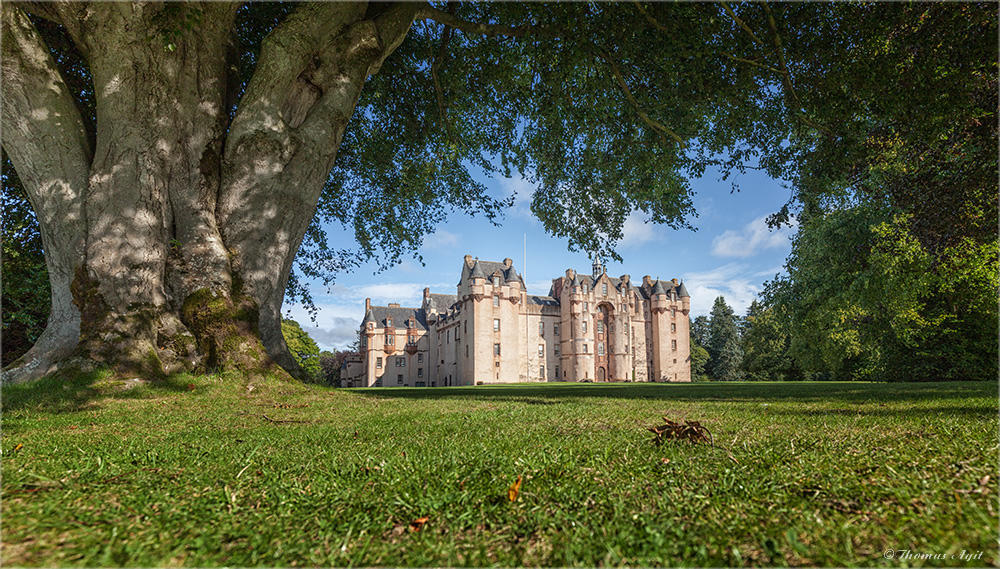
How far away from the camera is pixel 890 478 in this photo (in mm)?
2195

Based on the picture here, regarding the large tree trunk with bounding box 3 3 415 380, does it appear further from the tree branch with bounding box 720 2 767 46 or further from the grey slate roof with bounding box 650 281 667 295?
the grey slate roof with bounding box 650 281 667 295

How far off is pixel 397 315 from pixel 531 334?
76.8ft

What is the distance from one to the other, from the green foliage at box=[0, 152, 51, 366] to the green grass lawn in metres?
12.0

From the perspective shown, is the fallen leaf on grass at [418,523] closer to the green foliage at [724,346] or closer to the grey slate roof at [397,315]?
the grey slate roof at [397,315]

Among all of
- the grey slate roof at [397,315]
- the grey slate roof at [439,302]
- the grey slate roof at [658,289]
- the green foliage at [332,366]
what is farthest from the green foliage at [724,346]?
the green foliage at [332,366]

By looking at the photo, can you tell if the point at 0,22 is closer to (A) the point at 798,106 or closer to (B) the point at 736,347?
(A) the point at 798,106

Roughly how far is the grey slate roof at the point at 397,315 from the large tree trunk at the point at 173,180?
62807mm

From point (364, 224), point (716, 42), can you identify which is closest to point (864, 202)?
point (716, 42)

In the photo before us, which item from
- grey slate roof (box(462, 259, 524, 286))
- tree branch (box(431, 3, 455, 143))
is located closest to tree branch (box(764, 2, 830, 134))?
tree branch (box(431, 3, 455, 143))

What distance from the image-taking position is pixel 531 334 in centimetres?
6247

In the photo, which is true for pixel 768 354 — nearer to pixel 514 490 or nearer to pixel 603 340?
pixel 603 340

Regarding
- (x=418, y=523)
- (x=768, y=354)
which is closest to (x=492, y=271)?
(x=768, y=354)

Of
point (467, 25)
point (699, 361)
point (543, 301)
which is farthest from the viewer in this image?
point (699, 361)

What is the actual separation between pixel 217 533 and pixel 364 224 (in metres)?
16.6
